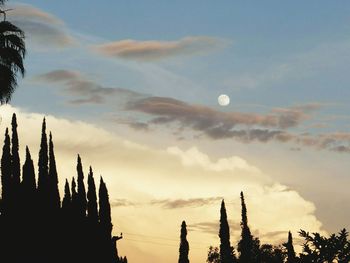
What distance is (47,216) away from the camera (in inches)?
2142

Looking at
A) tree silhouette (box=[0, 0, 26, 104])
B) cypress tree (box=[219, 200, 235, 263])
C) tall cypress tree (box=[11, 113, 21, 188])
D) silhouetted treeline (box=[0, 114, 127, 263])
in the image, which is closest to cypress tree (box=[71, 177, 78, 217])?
silhouetted treeline (box=[0, 114, 127, 263])

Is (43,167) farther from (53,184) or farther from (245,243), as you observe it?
(245,243)

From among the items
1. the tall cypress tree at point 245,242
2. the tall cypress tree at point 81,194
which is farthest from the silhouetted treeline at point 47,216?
the tall cypress tree at point 245,242

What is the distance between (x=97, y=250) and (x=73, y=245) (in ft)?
12.1

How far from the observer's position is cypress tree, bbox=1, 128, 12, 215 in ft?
170

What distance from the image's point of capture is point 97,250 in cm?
5981

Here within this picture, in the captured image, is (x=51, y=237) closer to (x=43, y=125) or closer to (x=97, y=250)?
(x=97, y=250)

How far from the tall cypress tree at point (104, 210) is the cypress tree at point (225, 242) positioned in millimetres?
20125

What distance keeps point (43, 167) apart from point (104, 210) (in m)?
7.72

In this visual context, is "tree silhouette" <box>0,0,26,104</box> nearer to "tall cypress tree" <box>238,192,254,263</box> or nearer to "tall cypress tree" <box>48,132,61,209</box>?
"tall cypress tree" <box>48,132,61,209</box>

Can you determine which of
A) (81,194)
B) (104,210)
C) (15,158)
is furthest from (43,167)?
(104,210)

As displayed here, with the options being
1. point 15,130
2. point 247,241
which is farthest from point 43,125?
point 247,241

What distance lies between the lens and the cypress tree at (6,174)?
51688mm

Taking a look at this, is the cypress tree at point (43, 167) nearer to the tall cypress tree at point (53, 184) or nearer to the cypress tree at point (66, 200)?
the tall cypress tree at point (53, 184)
